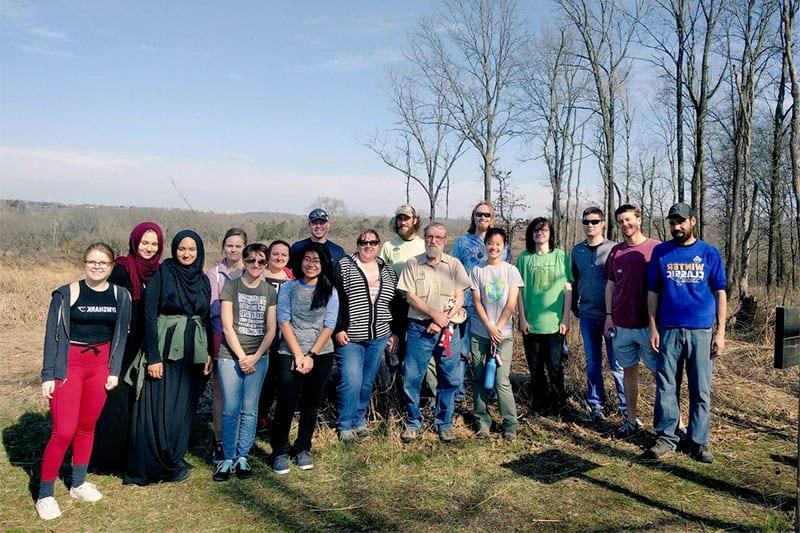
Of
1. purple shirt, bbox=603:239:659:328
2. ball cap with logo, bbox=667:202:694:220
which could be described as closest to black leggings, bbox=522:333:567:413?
purple shirt, bbox=603:239:659:328

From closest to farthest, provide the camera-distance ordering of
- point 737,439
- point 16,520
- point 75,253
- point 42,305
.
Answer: point 16,520 < point 737,439 < point 42,305 < point 75,253

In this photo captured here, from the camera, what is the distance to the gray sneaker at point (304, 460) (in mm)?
4422

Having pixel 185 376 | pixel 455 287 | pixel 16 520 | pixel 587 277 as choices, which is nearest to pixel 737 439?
pixel 587 277

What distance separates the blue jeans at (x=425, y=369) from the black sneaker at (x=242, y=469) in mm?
1455

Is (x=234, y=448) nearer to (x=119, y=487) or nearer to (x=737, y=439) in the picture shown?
(x=119, y=487)

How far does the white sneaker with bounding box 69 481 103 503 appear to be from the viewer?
383cm

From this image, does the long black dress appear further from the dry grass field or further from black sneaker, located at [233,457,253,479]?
black sneaker, located at [233,457,253,479]

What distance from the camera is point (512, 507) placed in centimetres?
381

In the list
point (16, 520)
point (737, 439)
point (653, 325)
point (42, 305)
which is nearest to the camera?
point (16, 520)

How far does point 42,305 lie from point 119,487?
1068cm

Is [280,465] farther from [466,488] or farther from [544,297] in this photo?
[544,297]

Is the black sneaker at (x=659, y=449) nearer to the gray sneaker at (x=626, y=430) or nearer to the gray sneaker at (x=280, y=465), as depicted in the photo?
the gray sneaker at (x=626, y=430)

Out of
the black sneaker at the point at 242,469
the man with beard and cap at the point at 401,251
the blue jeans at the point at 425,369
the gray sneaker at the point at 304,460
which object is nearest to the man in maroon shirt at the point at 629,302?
the blue jeans at the point at 425,369

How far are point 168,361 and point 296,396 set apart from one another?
101 centimetres
